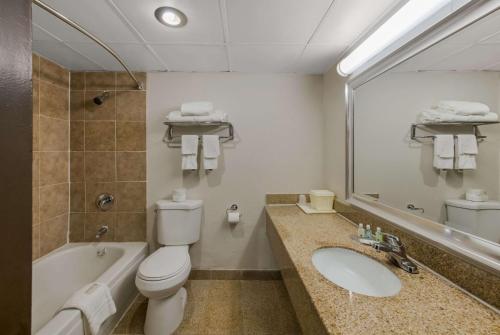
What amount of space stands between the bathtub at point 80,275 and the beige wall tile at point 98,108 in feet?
3.97

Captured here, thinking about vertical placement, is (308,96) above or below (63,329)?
above

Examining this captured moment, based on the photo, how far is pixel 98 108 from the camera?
6.38ft

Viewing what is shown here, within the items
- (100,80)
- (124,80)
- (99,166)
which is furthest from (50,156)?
(124,80)

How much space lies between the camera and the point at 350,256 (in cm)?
112

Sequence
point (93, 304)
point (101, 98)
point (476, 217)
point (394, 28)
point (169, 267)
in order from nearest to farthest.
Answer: point (476, 217) → point (394, 28) → point (93, 304) → point (169, 267) → point (101, 98)

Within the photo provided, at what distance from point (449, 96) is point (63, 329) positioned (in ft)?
6.94

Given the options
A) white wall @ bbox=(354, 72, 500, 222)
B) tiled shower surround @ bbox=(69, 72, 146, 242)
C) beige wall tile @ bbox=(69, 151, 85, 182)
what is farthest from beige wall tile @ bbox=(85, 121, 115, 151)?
white wall @ bbox=(354, 72, 500, 222)

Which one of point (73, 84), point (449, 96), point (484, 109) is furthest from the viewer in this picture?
point (73, 84)

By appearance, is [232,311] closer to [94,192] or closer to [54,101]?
[94,192]

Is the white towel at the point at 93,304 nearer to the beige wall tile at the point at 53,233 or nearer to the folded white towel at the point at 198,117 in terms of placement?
the beige wall tile at the point at 53,233

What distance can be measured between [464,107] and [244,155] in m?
1.50

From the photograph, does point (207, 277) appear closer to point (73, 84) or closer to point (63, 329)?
point (63, 329)

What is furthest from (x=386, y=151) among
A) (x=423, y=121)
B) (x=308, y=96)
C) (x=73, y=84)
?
(x=73, y=84)

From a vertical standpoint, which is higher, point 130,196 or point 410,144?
point 410,144
